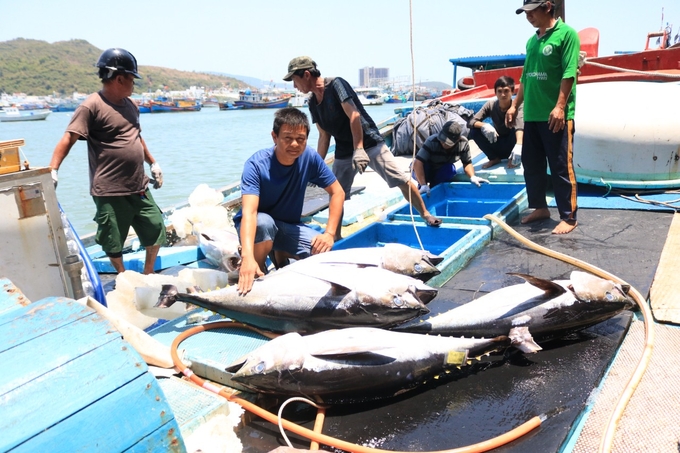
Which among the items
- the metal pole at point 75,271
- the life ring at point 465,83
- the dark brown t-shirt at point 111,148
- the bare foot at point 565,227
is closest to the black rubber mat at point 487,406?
the bare foot at point 565,227

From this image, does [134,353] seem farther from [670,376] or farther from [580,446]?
[670,376]

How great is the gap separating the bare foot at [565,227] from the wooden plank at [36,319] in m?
4.77

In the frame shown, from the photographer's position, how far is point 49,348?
1.75 metres

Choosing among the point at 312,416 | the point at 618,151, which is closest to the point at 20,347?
the point at 312,416

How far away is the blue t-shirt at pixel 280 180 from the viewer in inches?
169

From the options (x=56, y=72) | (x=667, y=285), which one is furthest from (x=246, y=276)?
(x=56, y=72)

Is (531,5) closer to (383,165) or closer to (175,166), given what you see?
(383,165)

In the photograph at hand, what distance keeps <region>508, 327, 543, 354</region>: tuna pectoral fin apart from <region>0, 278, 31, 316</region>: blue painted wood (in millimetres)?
2728

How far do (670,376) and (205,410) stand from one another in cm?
268

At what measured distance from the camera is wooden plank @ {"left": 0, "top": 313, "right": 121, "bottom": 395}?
162 cm

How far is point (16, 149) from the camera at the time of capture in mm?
3574

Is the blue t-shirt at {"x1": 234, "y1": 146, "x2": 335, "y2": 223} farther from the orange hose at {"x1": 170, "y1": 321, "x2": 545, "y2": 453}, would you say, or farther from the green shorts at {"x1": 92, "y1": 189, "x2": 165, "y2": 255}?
the orange hose at {"x1": 170, "y1": 321, "x2": 545, "y2": 453}

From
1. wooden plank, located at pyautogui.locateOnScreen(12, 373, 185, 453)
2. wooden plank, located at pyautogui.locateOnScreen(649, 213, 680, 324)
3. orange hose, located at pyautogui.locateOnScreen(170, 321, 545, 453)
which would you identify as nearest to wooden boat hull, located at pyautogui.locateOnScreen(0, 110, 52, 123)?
orange hose, located at pyautogui.locateOnScreen(170, 321, 545, 453)

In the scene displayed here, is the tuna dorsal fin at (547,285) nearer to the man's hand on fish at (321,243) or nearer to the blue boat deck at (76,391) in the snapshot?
the man's hand on fish at (321,243)
